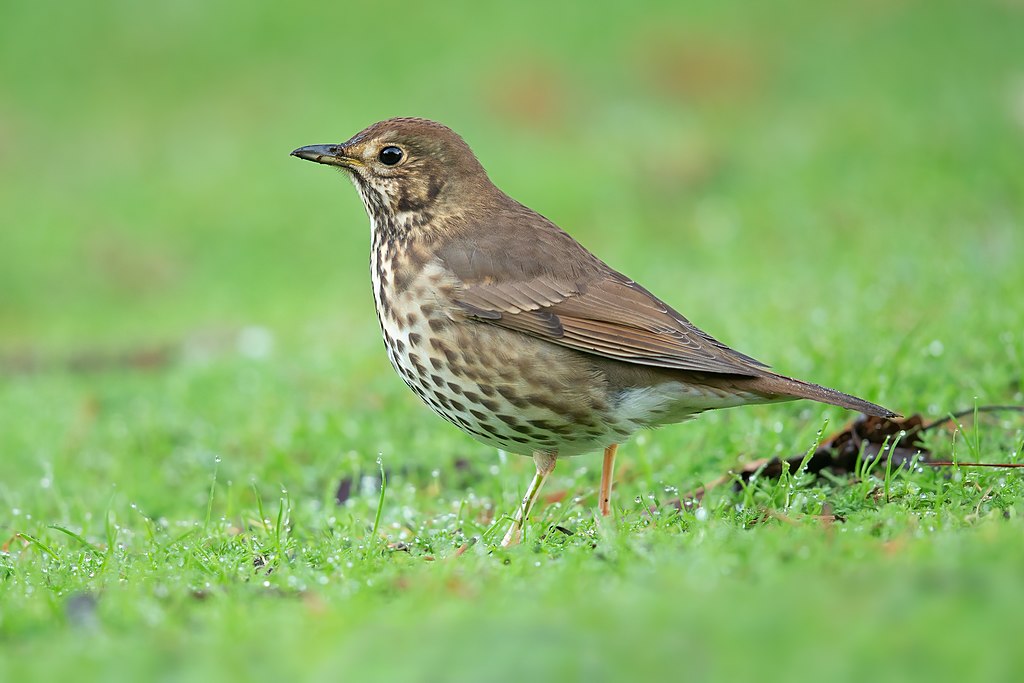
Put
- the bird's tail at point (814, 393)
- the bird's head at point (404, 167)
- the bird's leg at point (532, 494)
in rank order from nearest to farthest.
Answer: the bird's tail at point (814, 393) < the bird's leg at point (532, 494) < the bird's head at point (404, 167)

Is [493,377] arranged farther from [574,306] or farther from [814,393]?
[814,393]

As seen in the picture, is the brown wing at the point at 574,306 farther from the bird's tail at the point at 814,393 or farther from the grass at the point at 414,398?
the grass at the point at 414,398

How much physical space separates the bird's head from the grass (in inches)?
50.5

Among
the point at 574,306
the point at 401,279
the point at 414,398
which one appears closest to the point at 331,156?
the point at 401,279

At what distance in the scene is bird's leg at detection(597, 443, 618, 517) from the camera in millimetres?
5062

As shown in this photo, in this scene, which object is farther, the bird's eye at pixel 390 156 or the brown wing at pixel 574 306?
the bird's eye at pixel 390 156

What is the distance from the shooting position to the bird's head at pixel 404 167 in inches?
219

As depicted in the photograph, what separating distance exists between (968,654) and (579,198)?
1075 cm

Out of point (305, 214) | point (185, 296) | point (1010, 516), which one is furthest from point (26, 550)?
point (305, 214)

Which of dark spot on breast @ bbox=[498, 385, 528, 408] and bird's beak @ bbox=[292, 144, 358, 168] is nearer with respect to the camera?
dark spot on breast @ bbox=[498, 385, 528, 408]

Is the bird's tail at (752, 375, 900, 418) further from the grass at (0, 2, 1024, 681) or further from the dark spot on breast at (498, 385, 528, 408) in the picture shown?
the dark spot on breast at (498, 385, 528, 408)

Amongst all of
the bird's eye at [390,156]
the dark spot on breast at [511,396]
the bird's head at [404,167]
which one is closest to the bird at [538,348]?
the dark spot on breast at [511,396]

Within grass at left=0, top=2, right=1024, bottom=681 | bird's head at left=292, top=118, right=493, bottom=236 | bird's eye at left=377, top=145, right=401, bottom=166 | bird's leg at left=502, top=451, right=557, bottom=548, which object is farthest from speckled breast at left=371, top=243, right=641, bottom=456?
bird's eye at left=377, top=145, right=401, bottom=166

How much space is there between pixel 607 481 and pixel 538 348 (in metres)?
0.64
